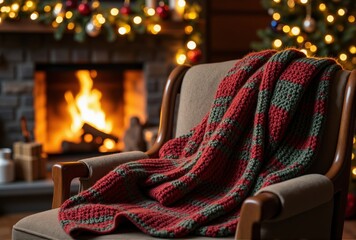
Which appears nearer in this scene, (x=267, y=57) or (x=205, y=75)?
(x=267, y=57)

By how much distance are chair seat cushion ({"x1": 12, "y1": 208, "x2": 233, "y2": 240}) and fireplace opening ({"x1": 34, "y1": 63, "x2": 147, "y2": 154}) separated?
1.98m

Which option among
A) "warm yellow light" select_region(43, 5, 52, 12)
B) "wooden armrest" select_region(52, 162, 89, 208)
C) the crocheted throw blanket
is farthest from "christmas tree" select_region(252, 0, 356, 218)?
"wooden armrest" select_region(52, 162, 89, 208)

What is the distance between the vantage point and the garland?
320cm

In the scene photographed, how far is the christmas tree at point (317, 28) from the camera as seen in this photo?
10.8 feet

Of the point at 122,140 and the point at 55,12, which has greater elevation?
the point at 55,12

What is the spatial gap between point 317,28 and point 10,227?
76.4 inches

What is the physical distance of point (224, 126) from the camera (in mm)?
1654

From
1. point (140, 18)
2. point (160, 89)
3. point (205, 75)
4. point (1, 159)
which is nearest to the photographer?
point (205, 75)

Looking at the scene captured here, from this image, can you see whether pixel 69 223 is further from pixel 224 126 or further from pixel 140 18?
pixel 140 18

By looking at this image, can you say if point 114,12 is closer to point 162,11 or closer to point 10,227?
point 162,11

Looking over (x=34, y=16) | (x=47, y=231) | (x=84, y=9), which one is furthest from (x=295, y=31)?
(x=47, y=231)

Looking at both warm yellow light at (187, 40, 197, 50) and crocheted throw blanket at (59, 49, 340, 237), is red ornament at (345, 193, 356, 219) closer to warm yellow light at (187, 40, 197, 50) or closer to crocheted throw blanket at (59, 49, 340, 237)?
warm yellow light at (187, 40, 197, 50)

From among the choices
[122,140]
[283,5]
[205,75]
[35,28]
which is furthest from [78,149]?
[205,75]

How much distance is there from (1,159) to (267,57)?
5.71 ft
